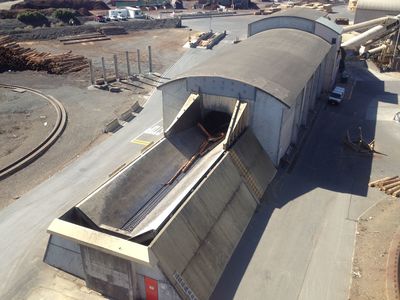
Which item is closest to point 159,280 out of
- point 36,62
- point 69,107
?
point 69,107

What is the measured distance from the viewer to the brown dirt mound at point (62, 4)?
7538cm

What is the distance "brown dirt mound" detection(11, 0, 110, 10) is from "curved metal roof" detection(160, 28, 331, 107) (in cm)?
6001

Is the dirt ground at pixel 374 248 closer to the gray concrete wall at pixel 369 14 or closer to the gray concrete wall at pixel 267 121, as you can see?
the gray concrete wall at pixel 267 121

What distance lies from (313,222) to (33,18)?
2340 inches

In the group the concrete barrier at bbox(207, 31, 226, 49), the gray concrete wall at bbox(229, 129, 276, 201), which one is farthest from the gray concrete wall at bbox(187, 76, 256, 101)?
the concrete barrier at bbox(207, 31, 226, 49)

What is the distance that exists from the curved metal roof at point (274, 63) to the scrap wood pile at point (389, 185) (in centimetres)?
715

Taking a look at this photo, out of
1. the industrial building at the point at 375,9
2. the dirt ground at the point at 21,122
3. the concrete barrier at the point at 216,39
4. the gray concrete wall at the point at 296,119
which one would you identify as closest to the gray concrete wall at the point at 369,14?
the industrial building at the point at 375,9

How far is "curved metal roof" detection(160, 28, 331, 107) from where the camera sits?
22.5 metres

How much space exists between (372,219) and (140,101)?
2273 centimetres

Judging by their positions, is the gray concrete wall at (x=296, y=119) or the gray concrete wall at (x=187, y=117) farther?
the gray concrete wall at (x=296, y=119)

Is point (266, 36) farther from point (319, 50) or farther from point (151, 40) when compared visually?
point (151, 40)

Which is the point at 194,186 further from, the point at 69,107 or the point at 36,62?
the point at 36,62

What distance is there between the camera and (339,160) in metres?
25.5

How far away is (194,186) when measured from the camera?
17.6 meters
